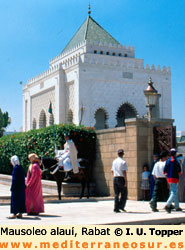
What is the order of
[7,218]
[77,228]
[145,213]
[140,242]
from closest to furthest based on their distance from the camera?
[140,242], [77,228], [7,218], [145,213]

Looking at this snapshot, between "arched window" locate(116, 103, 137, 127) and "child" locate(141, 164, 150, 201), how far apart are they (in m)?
32.4

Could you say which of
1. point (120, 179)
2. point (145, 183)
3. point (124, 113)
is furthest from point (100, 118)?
point (120, 179)

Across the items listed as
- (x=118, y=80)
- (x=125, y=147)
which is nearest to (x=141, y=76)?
(x=118, y=80)

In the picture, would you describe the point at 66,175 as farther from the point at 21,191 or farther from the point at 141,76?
the point at 141,76

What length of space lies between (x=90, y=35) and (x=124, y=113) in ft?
36.6

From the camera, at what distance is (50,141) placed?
16.0m

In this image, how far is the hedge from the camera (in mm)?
15109

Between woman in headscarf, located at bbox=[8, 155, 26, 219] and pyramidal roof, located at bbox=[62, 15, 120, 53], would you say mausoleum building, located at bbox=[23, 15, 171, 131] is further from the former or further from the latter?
woman in headscarf, located at bbox=[8, 155, 26, 219]

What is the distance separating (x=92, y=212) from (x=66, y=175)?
13.2 feet

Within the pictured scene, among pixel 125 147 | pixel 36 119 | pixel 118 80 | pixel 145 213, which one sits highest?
pixel 118 80

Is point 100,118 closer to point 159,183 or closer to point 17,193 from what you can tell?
point 159,183

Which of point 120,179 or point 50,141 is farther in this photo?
point 50,141

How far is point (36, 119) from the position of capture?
52.2 metres

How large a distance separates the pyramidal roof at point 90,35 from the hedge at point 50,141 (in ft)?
101
